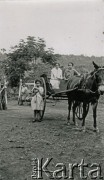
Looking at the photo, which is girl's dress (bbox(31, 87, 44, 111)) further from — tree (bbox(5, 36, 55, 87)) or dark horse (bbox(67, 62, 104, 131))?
tree (bbox(5, 36, 55, 87))

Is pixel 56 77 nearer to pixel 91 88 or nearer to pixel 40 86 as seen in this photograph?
pixel 40 86

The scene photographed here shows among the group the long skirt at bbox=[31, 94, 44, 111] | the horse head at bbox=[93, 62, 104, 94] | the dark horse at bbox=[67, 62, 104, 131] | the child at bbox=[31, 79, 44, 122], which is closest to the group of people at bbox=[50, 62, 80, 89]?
the child at bbox=[31, 79, 44, 122]

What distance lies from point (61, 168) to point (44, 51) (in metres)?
23.2

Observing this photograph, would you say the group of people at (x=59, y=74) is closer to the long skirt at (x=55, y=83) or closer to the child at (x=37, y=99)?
the long skirt at (x=55, y=83)

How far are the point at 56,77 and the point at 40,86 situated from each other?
74 cm

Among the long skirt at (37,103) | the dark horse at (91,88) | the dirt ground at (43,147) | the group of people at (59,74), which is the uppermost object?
the group of people at (59,74)

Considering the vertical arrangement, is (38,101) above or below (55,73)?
below

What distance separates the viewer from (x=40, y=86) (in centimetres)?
1169

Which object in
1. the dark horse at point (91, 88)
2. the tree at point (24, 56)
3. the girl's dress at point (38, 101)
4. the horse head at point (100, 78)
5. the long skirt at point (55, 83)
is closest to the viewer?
the horse head at point (100, 78)

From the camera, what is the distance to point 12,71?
2744 centimetres

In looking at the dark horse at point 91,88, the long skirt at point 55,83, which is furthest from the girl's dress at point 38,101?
the dark horse at point 91,88

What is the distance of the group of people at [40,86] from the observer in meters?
11.4

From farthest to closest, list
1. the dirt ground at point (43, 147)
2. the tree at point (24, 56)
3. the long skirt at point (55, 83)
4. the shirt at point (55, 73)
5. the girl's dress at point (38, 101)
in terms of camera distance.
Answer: the tree at point (24, 56) → the shirt at point (55, 73) → the long skirt at point (55, 83) → the girl's dress at point (38, 101) → the dirt ground at point (43, 147)

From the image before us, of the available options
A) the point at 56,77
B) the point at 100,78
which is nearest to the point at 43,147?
the point at 100,78
